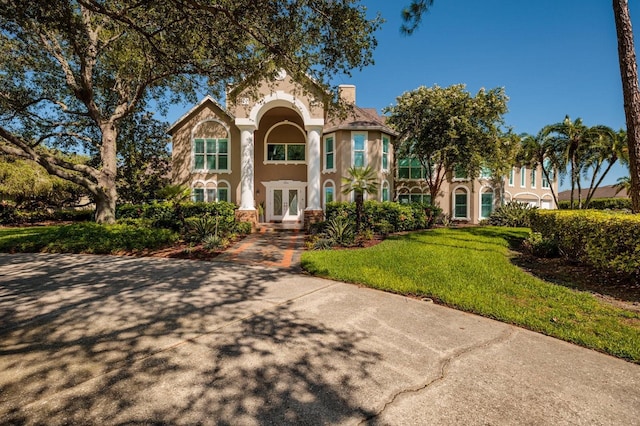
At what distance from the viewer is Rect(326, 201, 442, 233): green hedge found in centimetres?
1436

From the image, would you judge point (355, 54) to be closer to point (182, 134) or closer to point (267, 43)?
point (267, 43)

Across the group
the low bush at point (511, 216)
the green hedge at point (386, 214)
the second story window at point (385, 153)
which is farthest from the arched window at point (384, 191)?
the low bush at point (511, 216)

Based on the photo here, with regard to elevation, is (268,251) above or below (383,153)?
below

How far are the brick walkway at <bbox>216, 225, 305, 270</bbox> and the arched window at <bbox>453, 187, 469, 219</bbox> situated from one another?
14476 millimetres

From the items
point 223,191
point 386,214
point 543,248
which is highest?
point 223,191

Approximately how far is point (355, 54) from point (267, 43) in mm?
2243

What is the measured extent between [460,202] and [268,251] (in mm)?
17735

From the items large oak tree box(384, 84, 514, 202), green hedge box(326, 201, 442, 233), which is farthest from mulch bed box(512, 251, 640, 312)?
large oak tree box(384, 84, 514, 202)

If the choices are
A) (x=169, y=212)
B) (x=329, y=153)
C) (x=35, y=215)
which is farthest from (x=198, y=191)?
(x=35, y=215)

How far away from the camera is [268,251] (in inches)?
433

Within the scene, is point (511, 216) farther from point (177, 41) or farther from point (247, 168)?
point (177, 41)

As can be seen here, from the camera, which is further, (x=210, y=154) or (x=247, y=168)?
(x=210, y=154)

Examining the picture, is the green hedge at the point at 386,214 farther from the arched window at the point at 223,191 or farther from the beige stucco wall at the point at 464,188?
the arched window at the point at 223,191

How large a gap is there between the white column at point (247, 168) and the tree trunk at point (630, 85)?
15265mm
